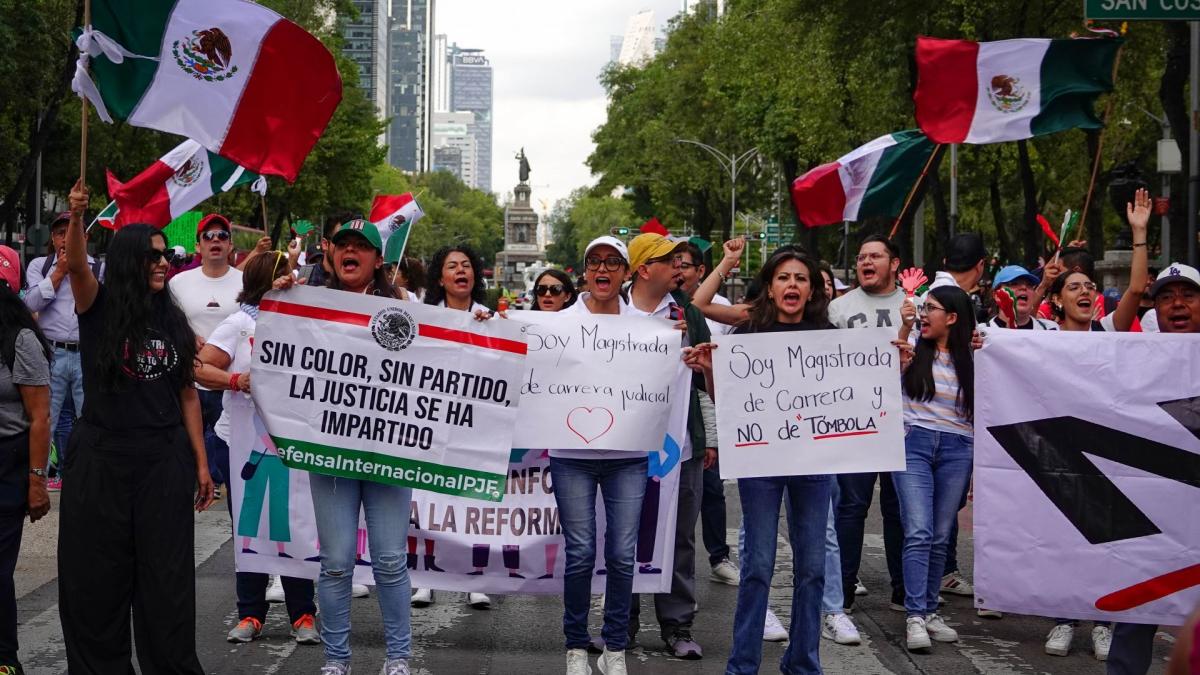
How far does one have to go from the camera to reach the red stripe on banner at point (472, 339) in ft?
21.6

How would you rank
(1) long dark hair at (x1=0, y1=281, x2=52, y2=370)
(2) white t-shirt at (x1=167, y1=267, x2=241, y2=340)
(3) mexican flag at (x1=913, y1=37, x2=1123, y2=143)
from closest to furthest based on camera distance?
1. (1) long dark hair at (x1=0, y1=281, x2=52, y2=370)
2. (2) white t-shirt at (x1=167, y1=267, x2=241, y2=340)
3. (3) mexican flag at (x1=913, y1=37, x2=1123, y2=143)

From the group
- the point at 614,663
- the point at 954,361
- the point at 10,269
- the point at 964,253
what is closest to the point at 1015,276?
the point at 964,253

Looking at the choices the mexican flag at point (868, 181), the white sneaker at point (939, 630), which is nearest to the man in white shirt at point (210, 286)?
the white sneaker at point (939, 630)

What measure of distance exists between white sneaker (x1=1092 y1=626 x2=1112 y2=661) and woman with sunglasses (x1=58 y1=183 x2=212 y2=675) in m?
4.30

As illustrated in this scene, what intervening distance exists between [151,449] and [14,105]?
25.6m

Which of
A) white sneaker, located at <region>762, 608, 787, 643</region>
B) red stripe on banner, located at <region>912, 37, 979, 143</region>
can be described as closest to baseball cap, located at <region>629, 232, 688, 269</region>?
white sneaker, located at <region>762, 608, 787, 643</region>

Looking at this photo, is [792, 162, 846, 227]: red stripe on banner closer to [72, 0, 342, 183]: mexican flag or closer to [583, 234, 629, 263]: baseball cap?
[72, 0, 342, 183]: mexican flag

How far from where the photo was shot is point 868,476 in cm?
848

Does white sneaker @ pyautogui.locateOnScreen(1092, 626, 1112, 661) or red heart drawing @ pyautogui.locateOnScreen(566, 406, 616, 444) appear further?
white sneaker @ pyautogui.locateOnScreen(1092, 626, 1112, 661)

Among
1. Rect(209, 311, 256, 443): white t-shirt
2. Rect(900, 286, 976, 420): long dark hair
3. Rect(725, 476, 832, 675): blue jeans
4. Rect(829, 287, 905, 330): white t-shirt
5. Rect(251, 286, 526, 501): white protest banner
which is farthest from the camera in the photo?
Rect(829, 287, 905, 330): white t-shirt

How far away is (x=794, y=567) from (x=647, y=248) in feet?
5.39

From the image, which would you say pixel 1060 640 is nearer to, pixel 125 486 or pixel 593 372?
pixel 593 372

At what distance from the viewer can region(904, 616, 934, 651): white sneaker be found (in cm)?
741

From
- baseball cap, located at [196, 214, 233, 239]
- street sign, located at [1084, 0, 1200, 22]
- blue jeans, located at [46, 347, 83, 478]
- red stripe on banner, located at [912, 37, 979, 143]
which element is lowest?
blue jeans, located at [46, 347, 83, 478]
